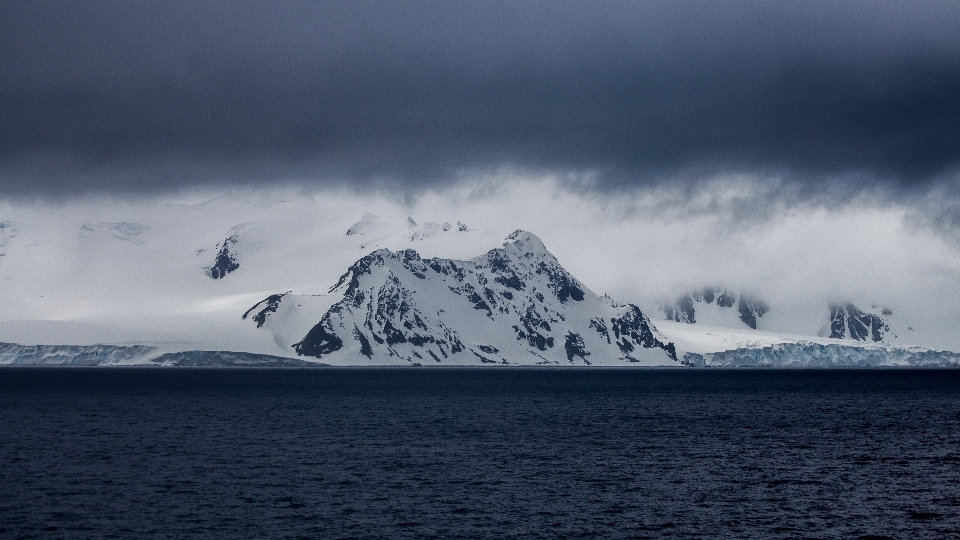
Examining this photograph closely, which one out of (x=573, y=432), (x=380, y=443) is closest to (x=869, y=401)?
(x=573, y=432)

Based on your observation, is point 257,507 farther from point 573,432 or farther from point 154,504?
point 573,432

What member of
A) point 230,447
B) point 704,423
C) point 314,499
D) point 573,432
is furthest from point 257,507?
point 704,423

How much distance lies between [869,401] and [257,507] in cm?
15079

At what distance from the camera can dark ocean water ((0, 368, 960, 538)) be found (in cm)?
7019

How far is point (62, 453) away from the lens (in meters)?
103

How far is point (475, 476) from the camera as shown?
9044 centimetres

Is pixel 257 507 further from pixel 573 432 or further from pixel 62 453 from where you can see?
pixel 573 432

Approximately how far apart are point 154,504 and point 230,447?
33.6 m

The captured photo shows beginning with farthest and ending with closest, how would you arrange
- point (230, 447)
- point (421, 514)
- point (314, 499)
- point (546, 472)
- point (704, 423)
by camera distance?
point (704, 423) → point (230, 447) → point (546, 472) → point (314, 499) → point (421, 514)

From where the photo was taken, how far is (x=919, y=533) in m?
67.9

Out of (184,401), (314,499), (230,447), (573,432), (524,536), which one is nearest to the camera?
(524,536)

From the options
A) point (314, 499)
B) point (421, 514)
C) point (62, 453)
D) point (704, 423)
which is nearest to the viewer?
point (421, 514)

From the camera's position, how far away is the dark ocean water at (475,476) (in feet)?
230

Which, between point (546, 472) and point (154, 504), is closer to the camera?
point (154, 504)
